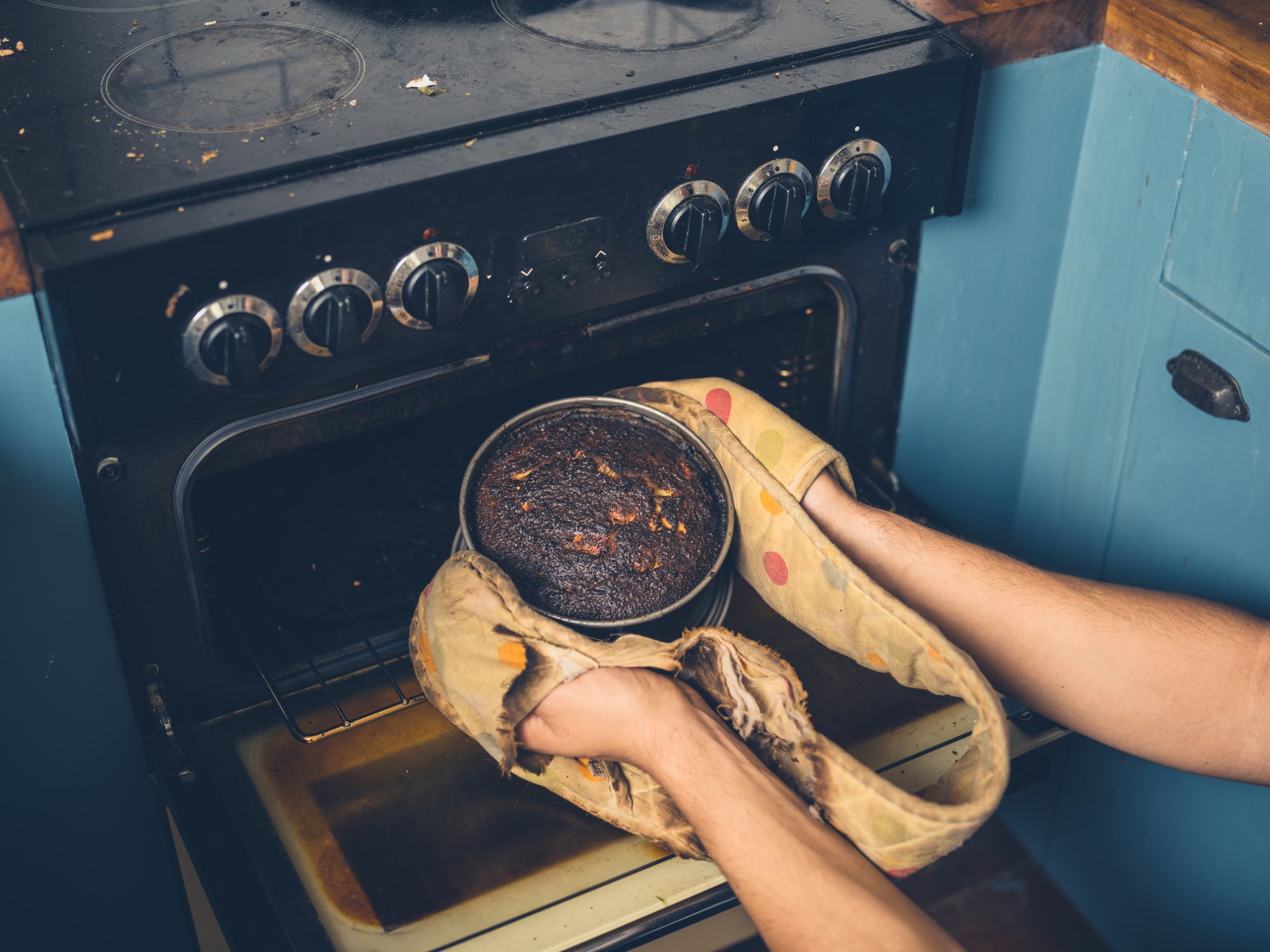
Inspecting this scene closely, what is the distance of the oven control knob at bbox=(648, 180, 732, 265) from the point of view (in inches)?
40.6

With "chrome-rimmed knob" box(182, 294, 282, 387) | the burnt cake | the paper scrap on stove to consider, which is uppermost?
the paper scrap on stove

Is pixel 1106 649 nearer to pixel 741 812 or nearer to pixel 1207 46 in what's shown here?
pixel 741 812

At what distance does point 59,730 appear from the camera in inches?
43.7

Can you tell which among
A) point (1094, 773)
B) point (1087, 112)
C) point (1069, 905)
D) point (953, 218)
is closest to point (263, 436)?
point (953, 218)

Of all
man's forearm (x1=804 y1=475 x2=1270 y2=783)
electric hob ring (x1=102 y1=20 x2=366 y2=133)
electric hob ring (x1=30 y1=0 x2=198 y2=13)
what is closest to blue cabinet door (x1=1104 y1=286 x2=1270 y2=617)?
man's forearm (x1=804 y1=475 x2=1270 y2=783)

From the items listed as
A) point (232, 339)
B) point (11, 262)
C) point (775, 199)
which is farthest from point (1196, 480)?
point (11, 262)

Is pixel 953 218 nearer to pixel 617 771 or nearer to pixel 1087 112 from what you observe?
pixel 1087 112

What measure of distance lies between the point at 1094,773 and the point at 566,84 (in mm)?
1143

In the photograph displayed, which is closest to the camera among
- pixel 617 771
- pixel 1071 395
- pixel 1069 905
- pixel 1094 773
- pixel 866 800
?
pixel 866 800

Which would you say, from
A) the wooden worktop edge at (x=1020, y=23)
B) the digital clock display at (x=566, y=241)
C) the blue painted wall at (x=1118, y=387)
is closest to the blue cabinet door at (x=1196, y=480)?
the blue painted wall at (x=1118, y=387)

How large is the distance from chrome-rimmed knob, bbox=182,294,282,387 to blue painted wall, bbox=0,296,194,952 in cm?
13

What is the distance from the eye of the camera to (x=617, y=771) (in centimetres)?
100

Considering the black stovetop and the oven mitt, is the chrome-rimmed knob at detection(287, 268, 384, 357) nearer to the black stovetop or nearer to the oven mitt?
the black stovetop

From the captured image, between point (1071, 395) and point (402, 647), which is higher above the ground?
point (1071, 395)
